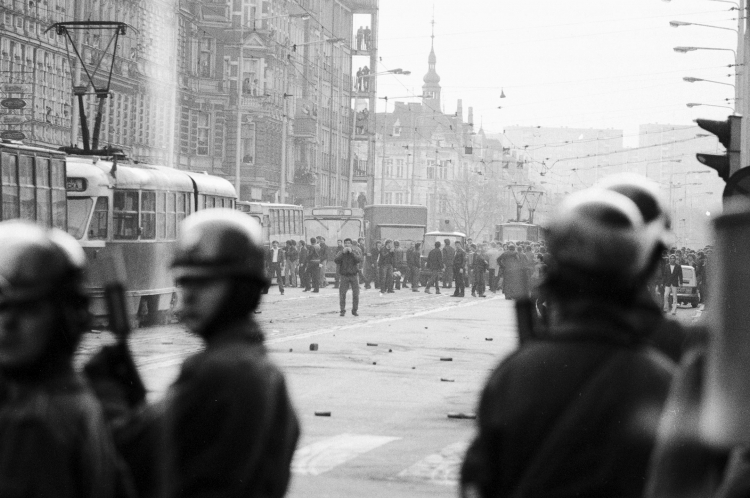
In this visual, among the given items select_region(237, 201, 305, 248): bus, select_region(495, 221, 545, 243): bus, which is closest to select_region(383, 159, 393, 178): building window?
select_region(495, 221, 545, 243): bus

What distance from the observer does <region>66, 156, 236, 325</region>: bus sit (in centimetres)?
2667

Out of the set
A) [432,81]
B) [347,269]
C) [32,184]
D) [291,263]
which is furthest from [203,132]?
[432,81]

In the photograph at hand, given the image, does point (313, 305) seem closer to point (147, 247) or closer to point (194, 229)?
point (147, 247)

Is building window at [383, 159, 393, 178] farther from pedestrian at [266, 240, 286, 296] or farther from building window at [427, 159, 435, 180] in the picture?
pedestrian at [266, 240, 286, 296]

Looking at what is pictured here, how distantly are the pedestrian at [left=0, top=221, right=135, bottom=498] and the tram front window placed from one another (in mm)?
23511

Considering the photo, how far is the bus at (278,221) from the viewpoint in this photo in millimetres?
55872

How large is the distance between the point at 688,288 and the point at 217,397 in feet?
140

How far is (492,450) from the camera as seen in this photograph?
3182 millimetres

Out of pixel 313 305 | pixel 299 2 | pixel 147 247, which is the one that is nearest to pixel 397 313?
pixel 313 305

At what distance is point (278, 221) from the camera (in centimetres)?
6003

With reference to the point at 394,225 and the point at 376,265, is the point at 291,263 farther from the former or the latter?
the point at 394,225

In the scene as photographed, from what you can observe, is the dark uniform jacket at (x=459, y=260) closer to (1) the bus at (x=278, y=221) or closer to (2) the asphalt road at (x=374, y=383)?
(1) the bus at (x=278, y=221)

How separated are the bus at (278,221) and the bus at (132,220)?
23.6m

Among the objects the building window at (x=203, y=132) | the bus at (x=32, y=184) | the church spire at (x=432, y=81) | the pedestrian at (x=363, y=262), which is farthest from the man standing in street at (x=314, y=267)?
the church spire at (x=432, y=81)
